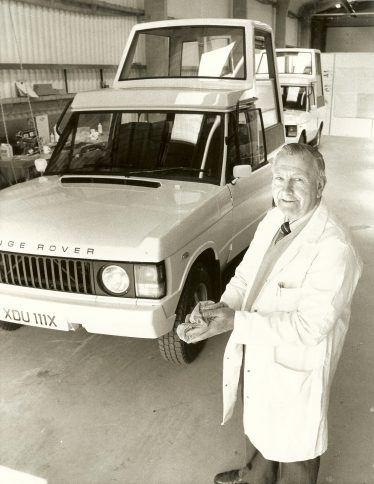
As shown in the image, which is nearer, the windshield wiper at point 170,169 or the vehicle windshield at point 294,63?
the windshield wiper at point 170,169

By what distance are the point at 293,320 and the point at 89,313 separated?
152 cm

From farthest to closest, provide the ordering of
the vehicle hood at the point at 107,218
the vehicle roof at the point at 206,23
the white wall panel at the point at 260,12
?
1. the white wall panel at the point at 260,12
2. the vehicle roof at the point at 206,23
3. the vehicle hood at the point at 107,218

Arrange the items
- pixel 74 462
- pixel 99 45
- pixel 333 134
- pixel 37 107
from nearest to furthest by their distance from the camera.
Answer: pixel 74 462
pixel 37 107
pixel 99 45
pixel 333 134

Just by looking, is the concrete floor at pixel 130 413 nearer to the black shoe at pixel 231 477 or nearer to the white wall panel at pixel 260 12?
the black shoe at pixel 231 477

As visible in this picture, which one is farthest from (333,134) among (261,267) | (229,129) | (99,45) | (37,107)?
(261,267)

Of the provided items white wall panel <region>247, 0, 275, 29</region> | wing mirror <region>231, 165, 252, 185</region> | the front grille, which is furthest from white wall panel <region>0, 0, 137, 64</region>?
white wall panel <region>247, 0, 275, 29</region>

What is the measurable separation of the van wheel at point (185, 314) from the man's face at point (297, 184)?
4.90ft

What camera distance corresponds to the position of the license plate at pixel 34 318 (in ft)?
9.79

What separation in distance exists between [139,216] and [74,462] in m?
1.43

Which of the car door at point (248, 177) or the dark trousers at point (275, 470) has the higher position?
the car door at point (248, 177)

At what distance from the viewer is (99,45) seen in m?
10.6

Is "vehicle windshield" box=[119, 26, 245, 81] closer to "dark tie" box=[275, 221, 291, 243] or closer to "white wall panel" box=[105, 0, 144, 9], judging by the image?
"dark tie" box=[275, 221, 291, 243]

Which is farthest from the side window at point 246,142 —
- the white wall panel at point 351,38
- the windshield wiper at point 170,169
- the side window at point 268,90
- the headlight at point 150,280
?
the white wall panel at point 351,38

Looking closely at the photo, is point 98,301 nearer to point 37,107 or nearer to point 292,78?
point 37,107
